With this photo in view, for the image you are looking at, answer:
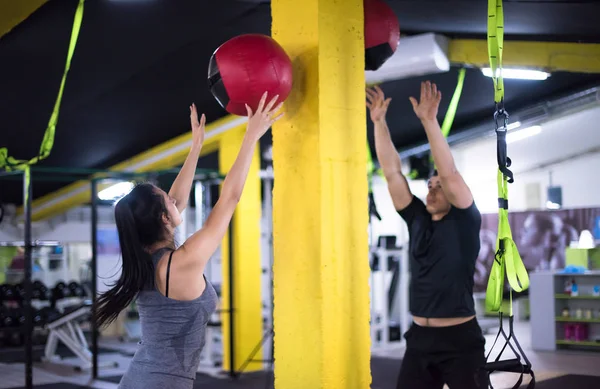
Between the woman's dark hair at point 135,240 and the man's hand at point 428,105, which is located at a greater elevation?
the man's hand at point 428,105

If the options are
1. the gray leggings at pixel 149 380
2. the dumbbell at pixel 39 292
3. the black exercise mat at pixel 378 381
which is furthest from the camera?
the dumbbell at pixel 39 292

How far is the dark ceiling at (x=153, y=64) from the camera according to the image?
4938 millimetres

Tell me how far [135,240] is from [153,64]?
184 inches

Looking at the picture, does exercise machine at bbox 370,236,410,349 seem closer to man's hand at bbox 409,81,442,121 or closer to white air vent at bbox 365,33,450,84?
white air vent at bbox 365,33,450,84

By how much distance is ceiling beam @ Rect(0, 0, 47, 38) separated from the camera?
390 centimetres

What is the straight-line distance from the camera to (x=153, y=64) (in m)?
6.32

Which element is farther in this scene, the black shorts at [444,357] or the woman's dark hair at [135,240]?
the black shorts at [444,357]

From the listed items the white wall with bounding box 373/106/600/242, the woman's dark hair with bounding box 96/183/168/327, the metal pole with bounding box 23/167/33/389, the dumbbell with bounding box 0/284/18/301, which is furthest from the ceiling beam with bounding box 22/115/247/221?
the woman's dark hair with bounding box 96/183/168/327

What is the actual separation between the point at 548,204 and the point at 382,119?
10182 mm

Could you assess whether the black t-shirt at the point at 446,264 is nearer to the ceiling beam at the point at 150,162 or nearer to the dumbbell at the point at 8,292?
the ceiling beam at the point at 150,162

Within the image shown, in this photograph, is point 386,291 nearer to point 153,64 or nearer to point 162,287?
point 153,64

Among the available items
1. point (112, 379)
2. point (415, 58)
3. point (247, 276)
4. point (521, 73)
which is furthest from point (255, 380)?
point (521, 73)

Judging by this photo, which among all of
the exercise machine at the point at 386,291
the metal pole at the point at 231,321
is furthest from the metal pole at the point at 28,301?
the exercise machine at the point at 386,291

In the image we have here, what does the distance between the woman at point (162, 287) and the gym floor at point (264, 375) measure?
4.32 meters
